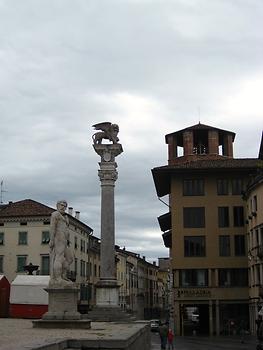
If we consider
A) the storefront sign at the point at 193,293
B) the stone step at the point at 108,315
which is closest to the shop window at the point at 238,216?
the storefront sign at the point at 193,293

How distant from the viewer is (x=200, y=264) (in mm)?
61219

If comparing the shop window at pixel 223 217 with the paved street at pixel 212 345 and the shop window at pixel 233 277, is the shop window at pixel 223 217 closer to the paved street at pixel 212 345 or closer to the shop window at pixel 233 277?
the shop window at pixel 233 277

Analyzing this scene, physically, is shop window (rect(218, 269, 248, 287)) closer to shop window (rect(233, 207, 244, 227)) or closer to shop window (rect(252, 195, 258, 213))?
shop window (rect(233, 207, 244, 227))

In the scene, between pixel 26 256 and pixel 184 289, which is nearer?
pixel 184 289

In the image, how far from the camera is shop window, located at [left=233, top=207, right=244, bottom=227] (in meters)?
62.6

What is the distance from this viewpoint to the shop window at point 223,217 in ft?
206

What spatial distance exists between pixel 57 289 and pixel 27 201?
180 feet

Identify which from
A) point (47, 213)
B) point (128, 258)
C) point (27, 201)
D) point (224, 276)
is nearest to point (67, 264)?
point (224, 276)

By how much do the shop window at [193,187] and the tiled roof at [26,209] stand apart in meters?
15.2

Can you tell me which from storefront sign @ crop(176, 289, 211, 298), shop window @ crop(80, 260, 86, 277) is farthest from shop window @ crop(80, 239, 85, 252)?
storefront sign @ crop(176, 289, 211, 298)

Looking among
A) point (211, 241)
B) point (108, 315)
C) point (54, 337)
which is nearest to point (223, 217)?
point (211, 241)

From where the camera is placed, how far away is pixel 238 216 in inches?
2473

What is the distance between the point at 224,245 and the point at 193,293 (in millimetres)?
Result: 5808

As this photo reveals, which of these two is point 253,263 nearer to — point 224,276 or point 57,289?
point 224,276
